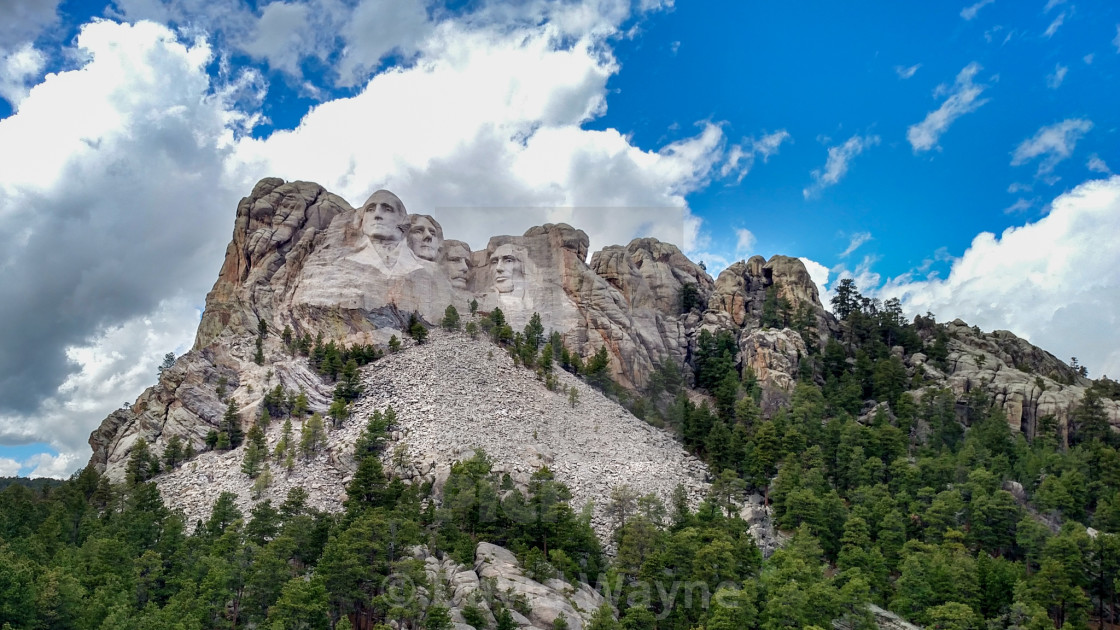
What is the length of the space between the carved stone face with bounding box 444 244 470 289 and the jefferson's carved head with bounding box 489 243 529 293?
4.12 metres

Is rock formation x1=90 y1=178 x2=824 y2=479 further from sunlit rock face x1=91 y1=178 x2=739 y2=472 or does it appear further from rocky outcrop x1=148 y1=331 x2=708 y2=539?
rocky outcrop x1=148 y1=331 x2=708 y2=539

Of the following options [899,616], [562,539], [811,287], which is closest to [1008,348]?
[811,287]

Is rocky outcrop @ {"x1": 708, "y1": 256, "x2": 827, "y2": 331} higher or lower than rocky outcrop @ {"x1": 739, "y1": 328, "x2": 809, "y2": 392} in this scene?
higher

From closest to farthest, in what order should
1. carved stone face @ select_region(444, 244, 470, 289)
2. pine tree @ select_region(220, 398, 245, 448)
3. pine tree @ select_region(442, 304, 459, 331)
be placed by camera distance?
pine tree @ select_region(220, 398, 245, 448) < pine tree @ select_region(442, 304, 459, 331) < carved stone face @ select_region(444, 244, 470, 289)

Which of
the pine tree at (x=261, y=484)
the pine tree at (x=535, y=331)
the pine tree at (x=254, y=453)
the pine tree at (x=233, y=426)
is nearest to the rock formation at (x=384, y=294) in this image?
the pine tree at (x=233, y=426)

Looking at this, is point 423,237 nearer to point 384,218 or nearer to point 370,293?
point 384,218

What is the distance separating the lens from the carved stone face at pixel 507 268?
416 ft

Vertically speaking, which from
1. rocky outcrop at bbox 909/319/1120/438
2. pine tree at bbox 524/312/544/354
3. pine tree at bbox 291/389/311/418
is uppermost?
pine tree at bbox 524/312/544/354

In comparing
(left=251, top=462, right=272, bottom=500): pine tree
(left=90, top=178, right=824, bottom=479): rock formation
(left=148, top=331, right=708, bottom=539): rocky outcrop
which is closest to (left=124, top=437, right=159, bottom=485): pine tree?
(left=148, top=331, right=708, bottom=539): rocky outcrop

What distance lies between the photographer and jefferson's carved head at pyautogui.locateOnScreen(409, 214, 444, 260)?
4879 inches

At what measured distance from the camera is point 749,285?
143625 millimetres

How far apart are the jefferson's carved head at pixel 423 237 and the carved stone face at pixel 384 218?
1.29m

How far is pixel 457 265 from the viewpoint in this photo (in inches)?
5037

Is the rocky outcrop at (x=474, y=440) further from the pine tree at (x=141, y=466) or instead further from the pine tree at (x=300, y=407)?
the pine tree at (x=300, y=407)
